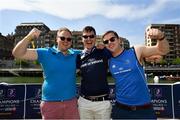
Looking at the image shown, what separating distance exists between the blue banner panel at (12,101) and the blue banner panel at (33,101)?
0.18m

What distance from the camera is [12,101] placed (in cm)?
1261

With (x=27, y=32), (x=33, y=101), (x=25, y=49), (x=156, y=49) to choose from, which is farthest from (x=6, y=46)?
(x=156, y=49)

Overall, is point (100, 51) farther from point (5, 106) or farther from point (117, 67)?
point (5, 106)

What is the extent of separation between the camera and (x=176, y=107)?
39.7ft

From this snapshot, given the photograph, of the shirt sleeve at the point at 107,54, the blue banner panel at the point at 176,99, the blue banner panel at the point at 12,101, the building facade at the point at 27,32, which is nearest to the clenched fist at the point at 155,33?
the shirt sleeve at the point at 107,54

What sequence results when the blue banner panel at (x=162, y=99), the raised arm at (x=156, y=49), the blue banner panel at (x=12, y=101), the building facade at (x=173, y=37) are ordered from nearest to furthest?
the raised arm at (x=156, y=49), the blue banner panel at (x=162, y=99), the blue banner panel at (x=12, y=101), the building facade at (x=173, y=37)

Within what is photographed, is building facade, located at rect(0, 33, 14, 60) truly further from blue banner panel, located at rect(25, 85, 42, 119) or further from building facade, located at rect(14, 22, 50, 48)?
blue banner panel, located at rect(25, 85, 42, 119)

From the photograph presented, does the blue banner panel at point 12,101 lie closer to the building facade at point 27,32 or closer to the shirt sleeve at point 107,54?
the shirt sleeve at point 107,54

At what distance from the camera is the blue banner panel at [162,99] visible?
40.4ft

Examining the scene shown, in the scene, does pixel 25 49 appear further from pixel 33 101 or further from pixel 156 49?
pixel 33 101

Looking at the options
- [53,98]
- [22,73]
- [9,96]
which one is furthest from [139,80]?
[22,73]

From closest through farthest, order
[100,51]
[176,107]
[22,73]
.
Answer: [100,51] < [176,107] < [22,73]

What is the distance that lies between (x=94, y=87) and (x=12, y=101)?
294 inches

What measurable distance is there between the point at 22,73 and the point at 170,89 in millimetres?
99167
